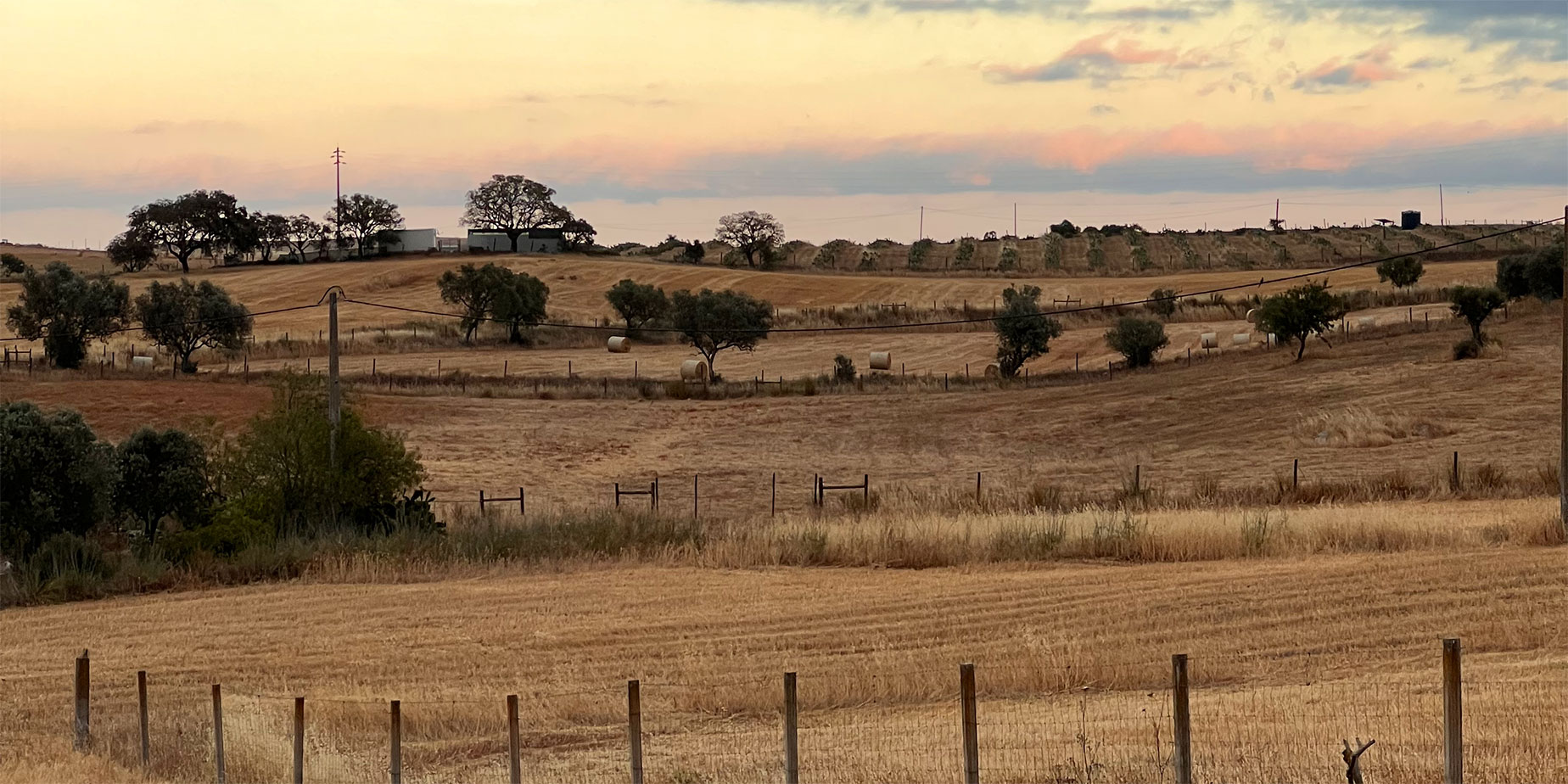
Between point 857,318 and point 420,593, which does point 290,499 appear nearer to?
point 420,593

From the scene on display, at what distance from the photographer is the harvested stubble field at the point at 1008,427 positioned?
4472 cm

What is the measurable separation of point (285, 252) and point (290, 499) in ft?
412

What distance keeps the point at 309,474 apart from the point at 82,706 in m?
17.3

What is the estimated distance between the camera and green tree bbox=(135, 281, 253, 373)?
244 feet

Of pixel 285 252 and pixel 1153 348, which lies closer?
pixel 1153 348

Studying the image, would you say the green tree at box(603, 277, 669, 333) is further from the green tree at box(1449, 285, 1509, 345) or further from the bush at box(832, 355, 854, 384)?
the green tree at box(1449, 285, 1509, 345)

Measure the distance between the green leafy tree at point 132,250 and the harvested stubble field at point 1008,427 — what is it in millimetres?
77936

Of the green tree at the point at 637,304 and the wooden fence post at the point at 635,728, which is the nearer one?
the wooden fence post at the point at 635,728

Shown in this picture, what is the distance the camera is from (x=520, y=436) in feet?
185

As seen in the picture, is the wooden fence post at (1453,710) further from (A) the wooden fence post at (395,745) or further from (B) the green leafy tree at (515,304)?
(B) the green leafy tree at (515,304)

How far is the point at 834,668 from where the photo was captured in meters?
21.0

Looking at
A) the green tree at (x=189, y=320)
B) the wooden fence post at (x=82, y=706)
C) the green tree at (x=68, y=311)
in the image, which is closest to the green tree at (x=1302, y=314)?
the green tree at (x=189, y=320)

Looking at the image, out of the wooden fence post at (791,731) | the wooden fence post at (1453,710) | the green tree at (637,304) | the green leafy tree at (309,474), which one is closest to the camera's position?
the wooden fence post at (1453,710)

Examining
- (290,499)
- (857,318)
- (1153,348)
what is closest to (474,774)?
(290,499)
